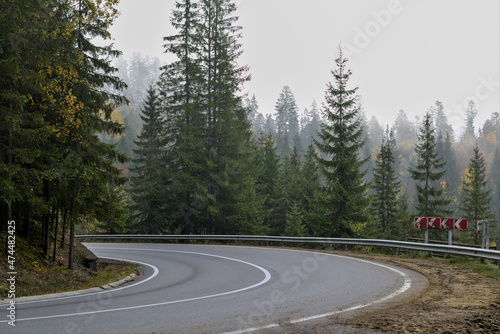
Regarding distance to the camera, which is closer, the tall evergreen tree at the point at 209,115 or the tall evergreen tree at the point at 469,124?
the tall evergreen tree at the point at 209,115

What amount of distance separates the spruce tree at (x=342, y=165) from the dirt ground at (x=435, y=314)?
1795cm

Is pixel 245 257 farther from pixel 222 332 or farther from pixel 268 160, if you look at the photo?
pixel 268 160

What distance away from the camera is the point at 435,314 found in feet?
21.0

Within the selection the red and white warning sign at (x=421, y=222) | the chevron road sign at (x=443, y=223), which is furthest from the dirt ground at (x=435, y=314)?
the red and white warning sign at (x=421, y=222)

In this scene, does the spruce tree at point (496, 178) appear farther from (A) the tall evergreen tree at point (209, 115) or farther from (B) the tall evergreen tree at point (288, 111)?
(A) the tall evergreen tree at point (209, 115)

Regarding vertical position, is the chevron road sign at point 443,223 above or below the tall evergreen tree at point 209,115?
below

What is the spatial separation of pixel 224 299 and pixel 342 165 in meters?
21.3

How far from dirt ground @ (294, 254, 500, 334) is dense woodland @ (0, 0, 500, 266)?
9717 millimetres

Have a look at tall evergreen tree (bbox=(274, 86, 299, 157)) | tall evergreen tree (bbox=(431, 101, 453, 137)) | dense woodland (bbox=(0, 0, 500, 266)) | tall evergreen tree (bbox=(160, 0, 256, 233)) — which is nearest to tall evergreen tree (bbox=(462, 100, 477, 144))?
tall evergreen tree (bbox=(431, 101, 453, 137))

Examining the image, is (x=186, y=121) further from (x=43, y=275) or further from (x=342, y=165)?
(x=43, y=275)

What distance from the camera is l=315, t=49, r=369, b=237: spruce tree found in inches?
1086

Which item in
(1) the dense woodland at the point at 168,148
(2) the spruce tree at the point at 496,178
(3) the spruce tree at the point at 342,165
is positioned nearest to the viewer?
(1) the dense woodland at the point at 168,148

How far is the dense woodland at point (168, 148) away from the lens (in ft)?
42.3

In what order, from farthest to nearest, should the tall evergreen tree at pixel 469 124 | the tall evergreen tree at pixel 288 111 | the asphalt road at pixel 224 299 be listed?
the tall evergreen tree at pixel 469 124 < the tall evergreen tree at pixel 288 111 < the asphalt road at pixel 224 299
